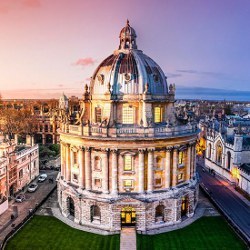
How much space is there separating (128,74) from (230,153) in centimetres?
3572

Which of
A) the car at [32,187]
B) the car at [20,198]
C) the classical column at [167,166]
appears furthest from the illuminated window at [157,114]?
the car at [32,187]

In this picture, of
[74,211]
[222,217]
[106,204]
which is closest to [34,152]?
[74,211]

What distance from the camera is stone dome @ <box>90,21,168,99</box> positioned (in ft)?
158

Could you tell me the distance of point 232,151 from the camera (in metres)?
69.4

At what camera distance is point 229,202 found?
194 feet

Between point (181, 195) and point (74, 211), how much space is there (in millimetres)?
17530

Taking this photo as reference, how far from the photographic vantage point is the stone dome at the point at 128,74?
1898 inches

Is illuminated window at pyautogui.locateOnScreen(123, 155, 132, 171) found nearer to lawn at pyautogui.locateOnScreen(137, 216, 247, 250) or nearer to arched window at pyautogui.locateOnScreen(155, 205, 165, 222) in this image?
arched window at pyautogui.locateOnScreen(155, 205, 165, 222)

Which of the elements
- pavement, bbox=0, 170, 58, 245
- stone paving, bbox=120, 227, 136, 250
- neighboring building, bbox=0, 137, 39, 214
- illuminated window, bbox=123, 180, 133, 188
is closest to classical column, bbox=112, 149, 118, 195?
illuminated window, bbox=123, 180, 133, 188

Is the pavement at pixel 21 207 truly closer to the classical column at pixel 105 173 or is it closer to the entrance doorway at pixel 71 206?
the entrance doorway at pixel 71 206

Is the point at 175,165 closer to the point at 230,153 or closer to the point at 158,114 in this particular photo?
the point at 158,114

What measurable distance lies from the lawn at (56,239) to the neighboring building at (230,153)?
32.9m

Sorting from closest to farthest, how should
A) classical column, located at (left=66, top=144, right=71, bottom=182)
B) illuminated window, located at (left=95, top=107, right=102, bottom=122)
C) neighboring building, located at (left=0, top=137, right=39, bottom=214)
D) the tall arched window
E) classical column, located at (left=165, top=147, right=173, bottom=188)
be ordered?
1. classical column, located at (left=165, top=147, right=173, bottom=188)
2. the tall arched window
3. illuminated window, located at (left=95, top=107, right=102, bottom=122)
4. classical column, located at (left=66, top=144, right=71, bottom=182)
5. neighboring building, located at (left=0, top=137, right=39, bottom=214)

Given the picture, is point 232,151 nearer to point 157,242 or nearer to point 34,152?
point 157,242
